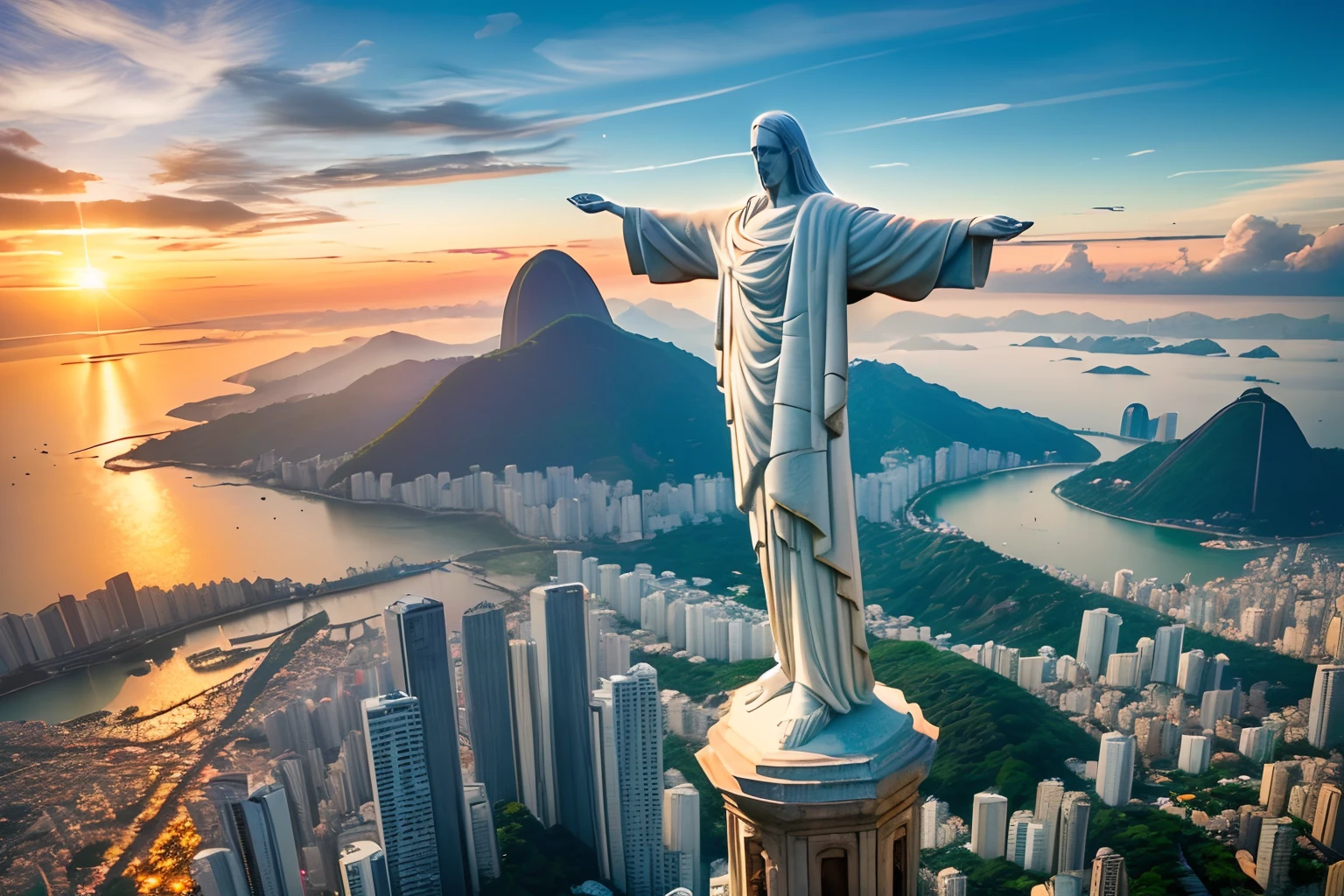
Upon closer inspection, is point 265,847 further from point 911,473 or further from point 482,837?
point 911,473

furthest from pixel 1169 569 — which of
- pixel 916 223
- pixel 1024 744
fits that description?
pixel 916 223

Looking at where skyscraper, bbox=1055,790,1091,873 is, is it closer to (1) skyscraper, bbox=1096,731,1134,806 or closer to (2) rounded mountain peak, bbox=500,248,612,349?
(1) skyscraper, bbox=1096,731,1134,806

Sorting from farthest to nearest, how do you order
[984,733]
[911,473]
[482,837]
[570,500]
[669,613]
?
[570,500] → [911,473] → [669,613] → [984,733] → [482,837]

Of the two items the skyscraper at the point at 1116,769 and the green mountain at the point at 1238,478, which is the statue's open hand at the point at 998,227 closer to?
the skyscraper at the point at 1116,769

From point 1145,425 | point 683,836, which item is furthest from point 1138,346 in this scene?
point 683,836

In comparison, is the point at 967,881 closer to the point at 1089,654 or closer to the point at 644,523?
the point at 1089,654

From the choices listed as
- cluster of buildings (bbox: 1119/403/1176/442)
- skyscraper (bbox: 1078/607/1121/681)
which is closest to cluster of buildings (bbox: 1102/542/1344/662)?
skyscraper (bbox: 1078/607/1121/681)

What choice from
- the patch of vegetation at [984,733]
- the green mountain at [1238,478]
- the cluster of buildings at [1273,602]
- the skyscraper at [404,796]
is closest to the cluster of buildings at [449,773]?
the skyscraper at [404,796]
